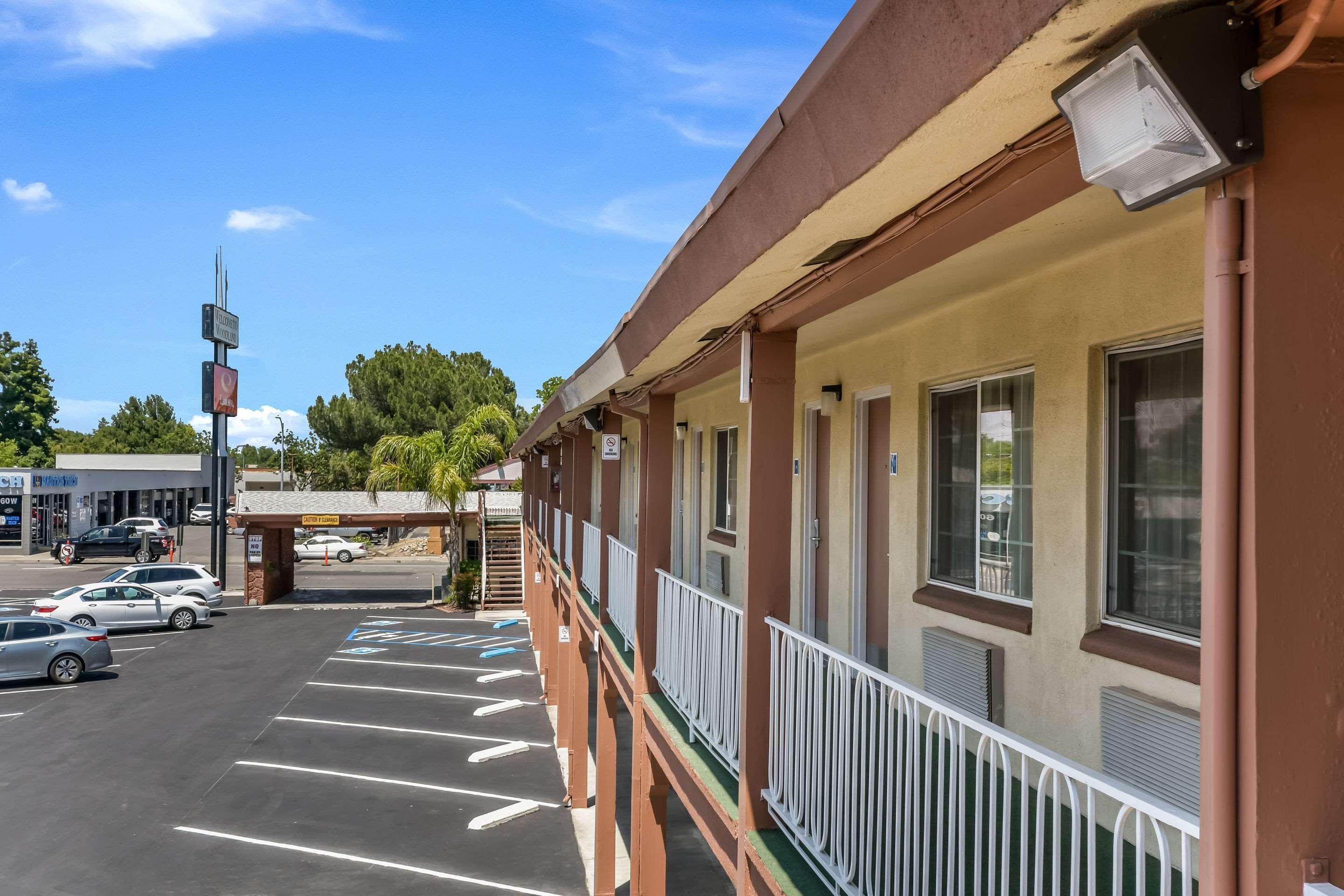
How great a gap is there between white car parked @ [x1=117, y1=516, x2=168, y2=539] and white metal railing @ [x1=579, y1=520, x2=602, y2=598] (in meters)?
43.2

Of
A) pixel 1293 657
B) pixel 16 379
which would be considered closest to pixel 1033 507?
pixel 1293 657

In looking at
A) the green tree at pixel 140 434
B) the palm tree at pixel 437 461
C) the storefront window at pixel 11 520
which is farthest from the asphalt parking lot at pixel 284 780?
the green tree at pixel 140 434

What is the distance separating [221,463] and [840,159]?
47.2 m

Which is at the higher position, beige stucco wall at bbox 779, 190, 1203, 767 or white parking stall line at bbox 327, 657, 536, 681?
beige stucco wall at bbox 779, 190, 1203, 767

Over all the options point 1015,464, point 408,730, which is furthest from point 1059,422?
point 408,730

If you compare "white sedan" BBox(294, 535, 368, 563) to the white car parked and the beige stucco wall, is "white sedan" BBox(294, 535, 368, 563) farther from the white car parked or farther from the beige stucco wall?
the beige stucco wall

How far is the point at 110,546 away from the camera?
49625mm

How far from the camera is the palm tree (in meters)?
36.4

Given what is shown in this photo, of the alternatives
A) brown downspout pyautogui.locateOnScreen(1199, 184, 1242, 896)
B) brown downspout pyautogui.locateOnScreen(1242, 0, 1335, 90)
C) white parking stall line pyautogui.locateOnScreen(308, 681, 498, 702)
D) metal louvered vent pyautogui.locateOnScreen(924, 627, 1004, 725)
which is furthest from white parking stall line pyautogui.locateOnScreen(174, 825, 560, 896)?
brown downspout pyautogui.locateOnScreen(1242, 0, 1335, 90)

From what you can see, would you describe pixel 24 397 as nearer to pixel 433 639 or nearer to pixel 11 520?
pixel 11 520

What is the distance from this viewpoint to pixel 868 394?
755cm

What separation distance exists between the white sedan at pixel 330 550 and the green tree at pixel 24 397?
38.1 metres

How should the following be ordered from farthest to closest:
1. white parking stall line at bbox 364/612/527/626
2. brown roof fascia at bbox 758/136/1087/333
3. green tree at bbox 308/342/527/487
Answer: green tree at bbox 308/342/527/487, white parking stall line at bbox 364/612/527/626, brown roof fascia at bbox 758/136/1087/333

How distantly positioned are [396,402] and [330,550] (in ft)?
36.0
